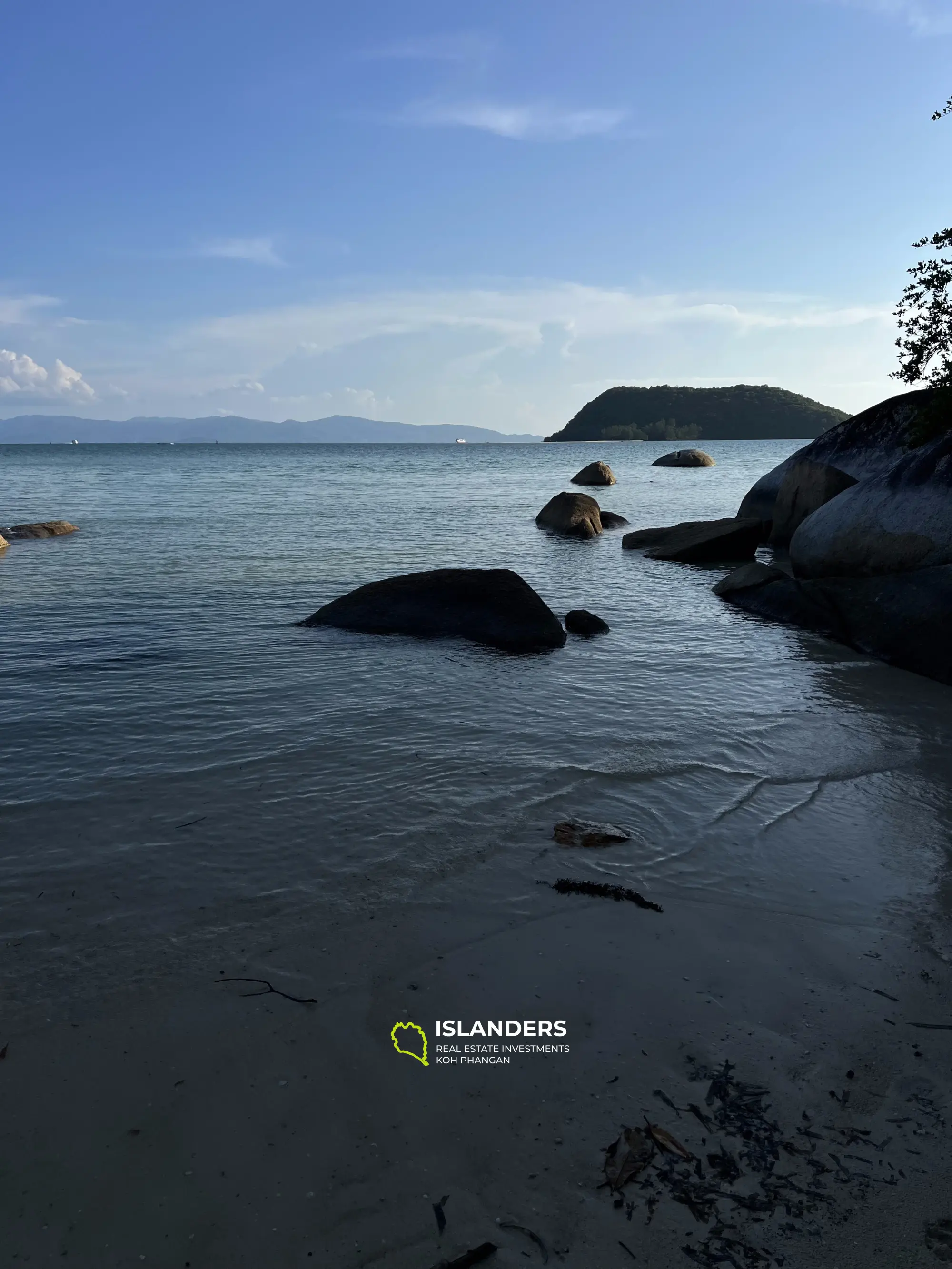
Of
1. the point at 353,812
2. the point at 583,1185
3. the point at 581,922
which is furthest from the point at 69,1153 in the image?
the point at 353,812

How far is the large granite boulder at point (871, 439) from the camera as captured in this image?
1703 cm

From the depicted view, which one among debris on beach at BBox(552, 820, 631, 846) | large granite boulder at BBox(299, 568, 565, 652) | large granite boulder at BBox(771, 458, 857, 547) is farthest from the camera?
large granite boulder at BBox(771, 458, 857, 547)

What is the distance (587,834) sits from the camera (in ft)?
20.2

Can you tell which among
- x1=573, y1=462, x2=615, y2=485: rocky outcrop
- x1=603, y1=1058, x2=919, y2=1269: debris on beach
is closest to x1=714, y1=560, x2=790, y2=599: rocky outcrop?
x1=603, y1=1058, x2=919, y2=1269: debris on beach

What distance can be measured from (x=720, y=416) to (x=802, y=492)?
154 m

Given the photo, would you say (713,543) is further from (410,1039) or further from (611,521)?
(410,1039)

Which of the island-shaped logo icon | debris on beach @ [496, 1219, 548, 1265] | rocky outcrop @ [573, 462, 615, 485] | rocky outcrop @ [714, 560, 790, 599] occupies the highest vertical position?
rocky outcrop @ [573, 462, 615, 485]

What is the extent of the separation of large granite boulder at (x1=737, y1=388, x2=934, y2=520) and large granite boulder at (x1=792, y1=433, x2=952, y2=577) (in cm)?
193

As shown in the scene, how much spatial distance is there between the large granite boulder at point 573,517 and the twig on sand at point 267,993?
22839 millimetres

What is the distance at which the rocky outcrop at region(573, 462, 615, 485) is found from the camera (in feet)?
156

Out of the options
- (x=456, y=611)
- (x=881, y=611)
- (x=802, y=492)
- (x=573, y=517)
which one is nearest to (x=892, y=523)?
(x=881, y=611)

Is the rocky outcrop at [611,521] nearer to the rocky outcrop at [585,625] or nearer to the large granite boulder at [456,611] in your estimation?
the rocky outcrop at [585,625]

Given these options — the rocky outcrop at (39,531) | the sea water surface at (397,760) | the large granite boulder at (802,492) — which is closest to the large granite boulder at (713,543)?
the large granite boulder at (802,492)

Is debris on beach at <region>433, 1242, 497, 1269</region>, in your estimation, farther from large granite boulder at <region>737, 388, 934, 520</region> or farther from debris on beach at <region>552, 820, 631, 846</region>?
large granite boulder at <region>737, 388, 934, 520</region>
